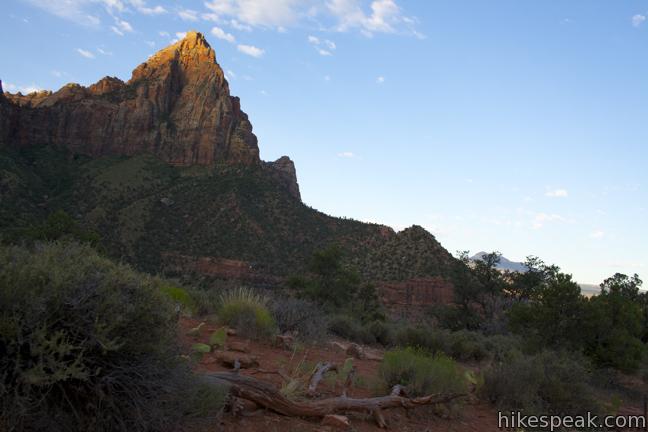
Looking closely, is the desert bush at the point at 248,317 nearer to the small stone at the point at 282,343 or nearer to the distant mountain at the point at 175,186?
the small stone at the point at 282,343

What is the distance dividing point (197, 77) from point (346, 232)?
4896 cm

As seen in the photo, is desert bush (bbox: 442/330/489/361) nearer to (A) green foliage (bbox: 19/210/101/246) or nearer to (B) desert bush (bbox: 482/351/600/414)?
(B) desert bush (bbox: 482/351/600/414)

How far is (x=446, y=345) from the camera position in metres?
14.3

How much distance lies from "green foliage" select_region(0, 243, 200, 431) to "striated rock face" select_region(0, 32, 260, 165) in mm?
74360

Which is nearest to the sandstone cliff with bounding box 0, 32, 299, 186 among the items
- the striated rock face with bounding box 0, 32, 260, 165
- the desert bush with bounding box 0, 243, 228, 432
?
the striated rock face with bounding box 0, 32, 260, 165

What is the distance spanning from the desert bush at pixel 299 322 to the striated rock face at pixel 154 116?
66.1 metres

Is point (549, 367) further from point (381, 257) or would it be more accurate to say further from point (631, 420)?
point (381, 257)

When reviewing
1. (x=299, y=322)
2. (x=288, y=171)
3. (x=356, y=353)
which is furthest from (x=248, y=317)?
(x=288, y=171)

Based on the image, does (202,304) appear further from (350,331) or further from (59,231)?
(59,231)

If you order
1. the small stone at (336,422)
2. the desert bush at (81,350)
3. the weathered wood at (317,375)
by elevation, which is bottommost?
the small stone at (336,422)

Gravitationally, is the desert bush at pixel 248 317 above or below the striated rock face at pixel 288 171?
below

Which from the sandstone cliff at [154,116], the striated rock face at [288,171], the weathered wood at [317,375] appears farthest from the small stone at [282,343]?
the striated rock face at [288,171]

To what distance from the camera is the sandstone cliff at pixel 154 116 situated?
79.2m

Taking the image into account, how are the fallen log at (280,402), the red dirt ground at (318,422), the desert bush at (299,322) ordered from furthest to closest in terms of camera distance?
the desert bush at (299,322) < the fallen log at (280,402) < the red dirt ground at (318,422)
